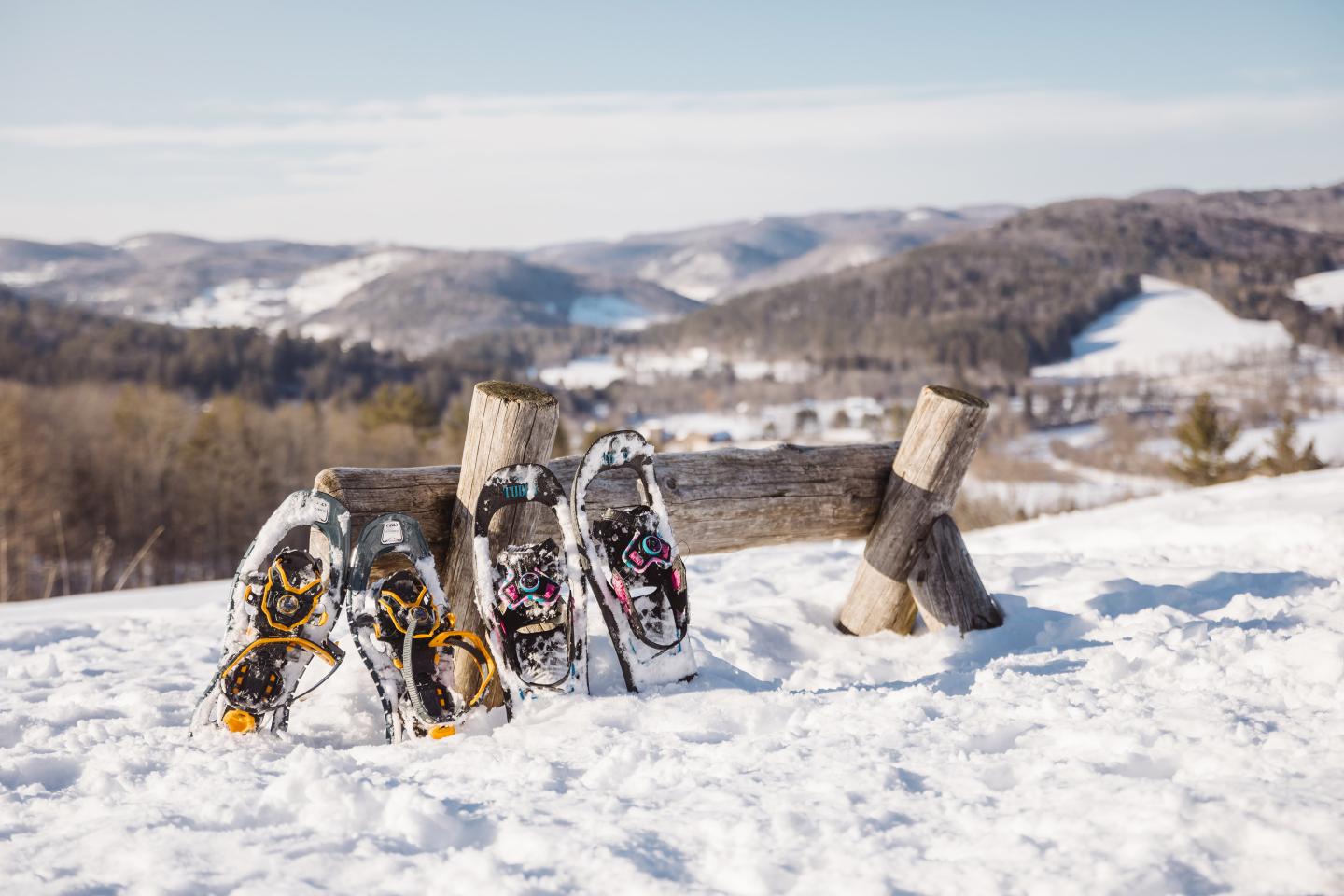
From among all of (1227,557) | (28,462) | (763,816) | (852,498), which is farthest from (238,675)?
(28,462)

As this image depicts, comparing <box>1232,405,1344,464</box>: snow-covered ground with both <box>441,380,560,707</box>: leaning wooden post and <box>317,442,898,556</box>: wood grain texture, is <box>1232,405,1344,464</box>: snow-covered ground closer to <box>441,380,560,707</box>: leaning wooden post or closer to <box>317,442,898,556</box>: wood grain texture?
<box>317,442,898,556</box>: wood grain texture

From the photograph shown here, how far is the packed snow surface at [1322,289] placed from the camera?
531ft

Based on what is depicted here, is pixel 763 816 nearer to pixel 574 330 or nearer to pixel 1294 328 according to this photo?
pixel 1294 328

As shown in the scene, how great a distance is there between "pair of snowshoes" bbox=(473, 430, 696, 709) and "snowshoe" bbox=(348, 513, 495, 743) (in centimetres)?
17

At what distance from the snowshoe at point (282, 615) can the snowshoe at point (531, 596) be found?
1.88ft

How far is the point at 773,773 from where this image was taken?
2732 millimetres

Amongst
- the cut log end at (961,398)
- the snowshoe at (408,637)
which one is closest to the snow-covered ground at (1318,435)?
the cut log end at (961,398)

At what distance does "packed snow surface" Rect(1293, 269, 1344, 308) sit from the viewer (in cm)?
16175

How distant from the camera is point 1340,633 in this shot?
361 centimetres

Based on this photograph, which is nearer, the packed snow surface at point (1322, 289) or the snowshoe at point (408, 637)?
the snowshoe at point (408, 637)

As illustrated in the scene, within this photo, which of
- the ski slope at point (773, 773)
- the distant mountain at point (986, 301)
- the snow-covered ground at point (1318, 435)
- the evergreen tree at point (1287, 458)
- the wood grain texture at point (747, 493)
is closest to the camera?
the ski slope at point (773, 773)

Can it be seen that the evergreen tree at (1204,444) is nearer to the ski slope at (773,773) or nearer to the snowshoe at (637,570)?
the ski slope at (773,773)

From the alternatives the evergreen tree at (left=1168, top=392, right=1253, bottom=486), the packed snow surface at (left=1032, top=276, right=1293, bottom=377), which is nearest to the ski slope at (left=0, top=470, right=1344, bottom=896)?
the evergreen tree at (left=1168, top=392, right=1253, bottom=486)

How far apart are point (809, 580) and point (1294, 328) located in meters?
181
